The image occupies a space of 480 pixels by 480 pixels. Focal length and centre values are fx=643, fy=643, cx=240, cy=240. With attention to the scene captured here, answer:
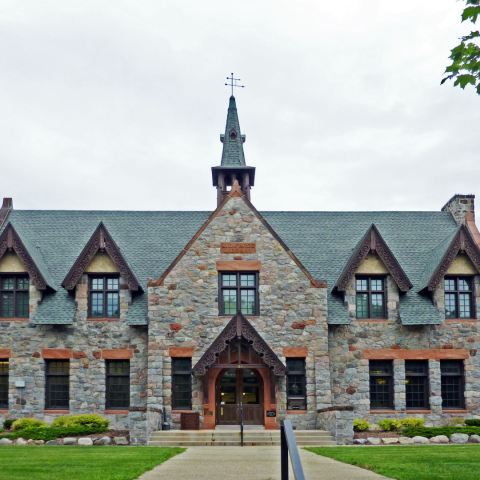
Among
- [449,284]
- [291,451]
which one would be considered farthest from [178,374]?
[291,451]

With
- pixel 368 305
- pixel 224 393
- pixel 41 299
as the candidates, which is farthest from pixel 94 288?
pixel 368 305

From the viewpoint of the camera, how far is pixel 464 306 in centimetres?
2588

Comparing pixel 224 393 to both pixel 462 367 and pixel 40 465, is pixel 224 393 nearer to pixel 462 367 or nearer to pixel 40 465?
pixel 462 367

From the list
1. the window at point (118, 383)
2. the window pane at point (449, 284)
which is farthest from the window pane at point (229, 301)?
the window pane at point (449, 284)

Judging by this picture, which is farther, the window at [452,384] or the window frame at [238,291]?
the window at [452,384]

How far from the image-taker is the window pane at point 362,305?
25578 millimetres

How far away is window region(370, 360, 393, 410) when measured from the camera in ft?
82.0

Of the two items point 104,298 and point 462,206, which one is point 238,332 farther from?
point 462,206

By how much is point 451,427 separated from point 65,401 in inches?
564

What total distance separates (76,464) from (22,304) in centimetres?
1341

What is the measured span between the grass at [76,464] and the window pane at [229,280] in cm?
827

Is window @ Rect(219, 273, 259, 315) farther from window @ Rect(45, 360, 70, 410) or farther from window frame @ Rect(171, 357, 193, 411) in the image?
window @ Rect(45, 360, 70, 410)

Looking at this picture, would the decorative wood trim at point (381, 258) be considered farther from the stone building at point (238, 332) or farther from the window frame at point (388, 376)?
the window frame at point (388, 376)

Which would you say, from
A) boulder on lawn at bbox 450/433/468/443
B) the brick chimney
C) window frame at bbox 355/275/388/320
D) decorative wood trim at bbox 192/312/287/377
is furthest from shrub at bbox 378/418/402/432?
the brick chimney
